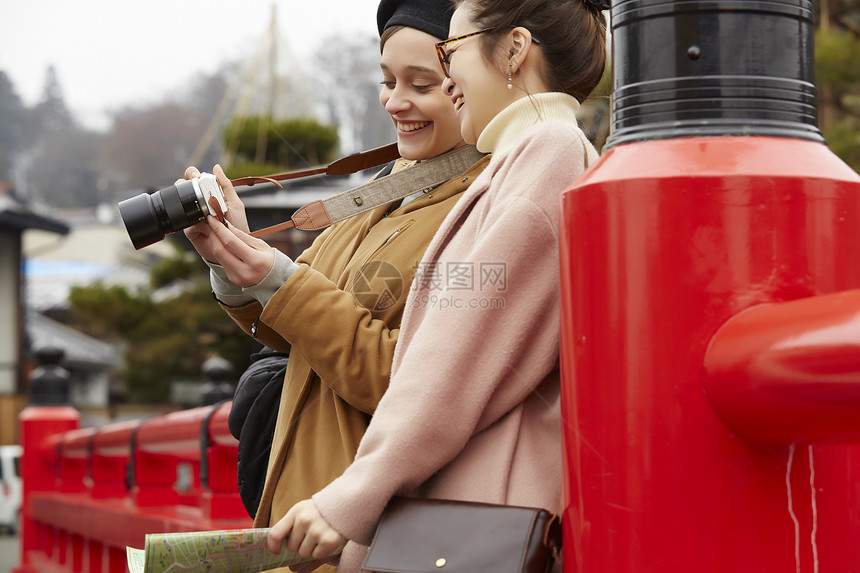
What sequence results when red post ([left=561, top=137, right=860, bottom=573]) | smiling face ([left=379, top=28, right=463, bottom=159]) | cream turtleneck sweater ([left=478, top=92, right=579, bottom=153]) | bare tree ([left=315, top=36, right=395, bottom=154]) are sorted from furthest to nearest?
bare tree ([left=315, top=36, right=395, bottom=154])
smiling face ([left=379, top=28, right=463, bottom=159])
cream turtleneck sweater ([left=478, top=92, right=579, bottom=153])
red post ([left=561, top=137, right=860, bottom=573])

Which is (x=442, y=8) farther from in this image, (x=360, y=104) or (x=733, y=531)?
(x=733, y=531)

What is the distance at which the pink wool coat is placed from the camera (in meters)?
1.13

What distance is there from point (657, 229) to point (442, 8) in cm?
93

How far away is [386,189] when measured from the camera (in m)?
1.71

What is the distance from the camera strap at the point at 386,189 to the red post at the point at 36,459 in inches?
199

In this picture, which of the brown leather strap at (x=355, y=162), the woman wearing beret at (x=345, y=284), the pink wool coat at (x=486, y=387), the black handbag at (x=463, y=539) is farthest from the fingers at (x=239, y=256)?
the black handbag at (x=463, y=539)

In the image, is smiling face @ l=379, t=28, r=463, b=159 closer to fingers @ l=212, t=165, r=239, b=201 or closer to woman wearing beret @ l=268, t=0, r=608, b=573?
fingers @ l=212, t=165, r=239, b=201

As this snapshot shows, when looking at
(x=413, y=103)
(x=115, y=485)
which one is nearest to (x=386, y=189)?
(x=413, y=103)

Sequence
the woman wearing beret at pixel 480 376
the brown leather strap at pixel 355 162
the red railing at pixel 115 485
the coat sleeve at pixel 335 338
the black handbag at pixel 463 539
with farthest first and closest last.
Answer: the red railing at pixel 115 485 < the brown leather strap at pixel 355 162 < the coat sleeve at pixel 335 338 < the woman wearing beret at pixel 480 376 < the black handbag at pixel 463 539

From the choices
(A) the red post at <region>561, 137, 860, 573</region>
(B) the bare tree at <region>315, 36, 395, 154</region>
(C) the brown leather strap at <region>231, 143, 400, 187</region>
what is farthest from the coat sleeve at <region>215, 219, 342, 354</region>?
(A) the red post at <region>561, 137, 860, 573</region>

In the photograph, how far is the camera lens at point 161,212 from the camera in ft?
4.98

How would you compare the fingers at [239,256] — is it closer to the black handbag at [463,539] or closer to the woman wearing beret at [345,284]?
the woman wearing beret at [345,284]

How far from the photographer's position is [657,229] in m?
0.91

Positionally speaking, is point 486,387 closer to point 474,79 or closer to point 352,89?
point 474,79
